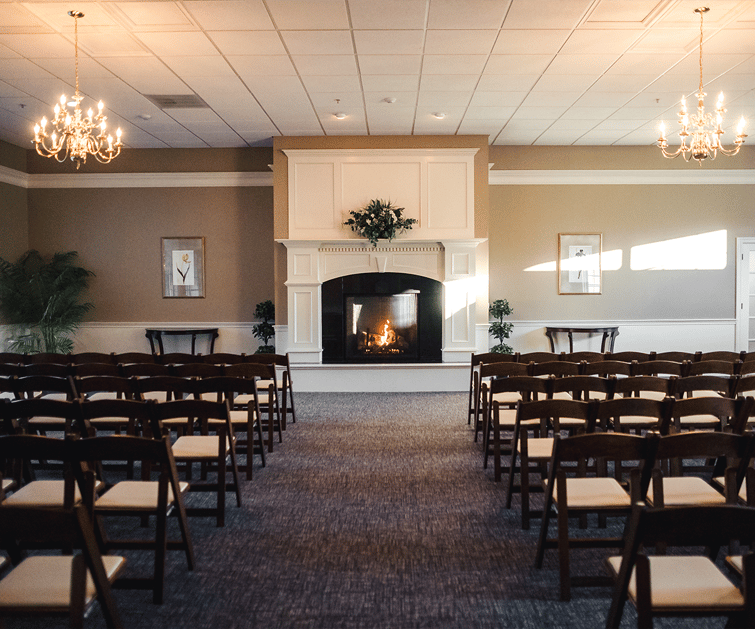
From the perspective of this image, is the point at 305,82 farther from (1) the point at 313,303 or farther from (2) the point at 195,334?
(2) the point at 195,334

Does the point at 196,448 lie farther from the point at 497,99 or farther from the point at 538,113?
the point at 538,113

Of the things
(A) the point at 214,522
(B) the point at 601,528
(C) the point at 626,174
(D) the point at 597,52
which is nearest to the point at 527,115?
(D) the point at 597,52

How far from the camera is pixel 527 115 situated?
311 inches

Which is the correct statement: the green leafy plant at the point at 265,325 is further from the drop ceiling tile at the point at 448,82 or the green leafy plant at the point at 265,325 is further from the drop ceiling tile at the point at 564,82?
the drop ceiling tile at the point at 564,82

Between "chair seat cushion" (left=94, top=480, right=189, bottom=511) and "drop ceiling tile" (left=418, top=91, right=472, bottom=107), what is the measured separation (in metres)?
5.58

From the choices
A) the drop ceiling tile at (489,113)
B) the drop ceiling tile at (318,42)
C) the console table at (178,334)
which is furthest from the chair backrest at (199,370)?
the drop ceiling tile at (489,113)

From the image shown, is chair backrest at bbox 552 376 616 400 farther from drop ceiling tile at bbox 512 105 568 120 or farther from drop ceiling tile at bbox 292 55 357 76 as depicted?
drop ceiling tile at bbox 512 105 568 120

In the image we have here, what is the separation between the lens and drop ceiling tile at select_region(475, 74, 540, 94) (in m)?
6.36

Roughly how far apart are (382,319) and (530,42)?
485 centimetres

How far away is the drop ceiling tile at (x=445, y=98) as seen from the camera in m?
6.94

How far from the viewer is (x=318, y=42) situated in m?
5.41

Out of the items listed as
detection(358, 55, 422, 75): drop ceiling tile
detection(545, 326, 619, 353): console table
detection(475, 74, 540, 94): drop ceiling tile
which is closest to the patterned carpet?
detection(358, 55, 422, 75): drop ceiling tile

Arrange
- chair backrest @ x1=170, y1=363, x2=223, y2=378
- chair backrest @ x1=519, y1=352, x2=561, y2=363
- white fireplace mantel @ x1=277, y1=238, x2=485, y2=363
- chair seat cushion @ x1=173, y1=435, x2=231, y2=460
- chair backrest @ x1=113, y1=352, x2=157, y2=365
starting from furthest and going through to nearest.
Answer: white fireplace mantel @ x1=277, y1=238, x2=485, y2=363 → chair backrest @ x1=519, y1=352, x2=561, y2=363 → chair backrest @ x1=113, y1=352, x2=157, y2=365 → chair backrest @ x1=170, y1=363, x2=223, y2=378 → chair seat cushion @ x1=173, y1=435, x2=231, y2=460

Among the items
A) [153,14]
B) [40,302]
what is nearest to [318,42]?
[153,14]
